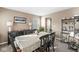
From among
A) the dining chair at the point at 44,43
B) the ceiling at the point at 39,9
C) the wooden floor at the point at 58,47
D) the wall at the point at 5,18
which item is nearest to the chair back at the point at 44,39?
the dining chair at the point at 44,43

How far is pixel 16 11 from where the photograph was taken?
167 cm

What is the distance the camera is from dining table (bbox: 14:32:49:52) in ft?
5.36

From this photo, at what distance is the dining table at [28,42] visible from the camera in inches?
64.3

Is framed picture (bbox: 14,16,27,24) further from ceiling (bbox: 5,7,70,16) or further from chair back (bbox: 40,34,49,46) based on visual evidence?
chair back (bbox: 40,34,49,46)

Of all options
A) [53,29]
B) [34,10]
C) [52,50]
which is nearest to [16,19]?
[34,10]

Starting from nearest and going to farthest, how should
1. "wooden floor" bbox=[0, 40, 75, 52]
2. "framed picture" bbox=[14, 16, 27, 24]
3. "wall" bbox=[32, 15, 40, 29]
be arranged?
"wooden floor" bbox=[0, 40, 75, 52] → "framed picture" bbox=[14, 16, 27, 24] → "wall" bbox=[32, 15, 40, 29]

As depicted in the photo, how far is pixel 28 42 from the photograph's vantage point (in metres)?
1.72

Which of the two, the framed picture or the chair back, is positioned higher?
the framed picture

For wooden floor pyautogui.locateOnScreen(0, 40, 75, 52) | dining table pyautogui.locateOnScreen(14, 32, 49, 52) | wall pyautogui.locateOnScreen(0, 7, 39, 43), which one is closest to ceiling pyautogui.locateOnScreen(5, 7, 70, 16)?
wall pyautogui.locateOnScreen(0, 7, 39, 43)

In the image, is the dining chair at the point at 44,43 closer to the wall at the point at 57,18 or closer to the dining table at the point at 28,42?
the dining table at the point at 28,42

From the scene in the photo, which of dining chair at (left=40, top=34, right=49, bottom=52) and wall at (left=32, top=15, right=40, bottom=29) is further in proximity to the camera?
wall at (left=32, top=15, right=40, bottom=29)

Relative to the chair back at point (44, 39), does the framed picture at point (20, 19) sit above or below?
above

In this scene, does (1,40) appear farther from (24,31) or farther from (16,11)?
(16,11)
